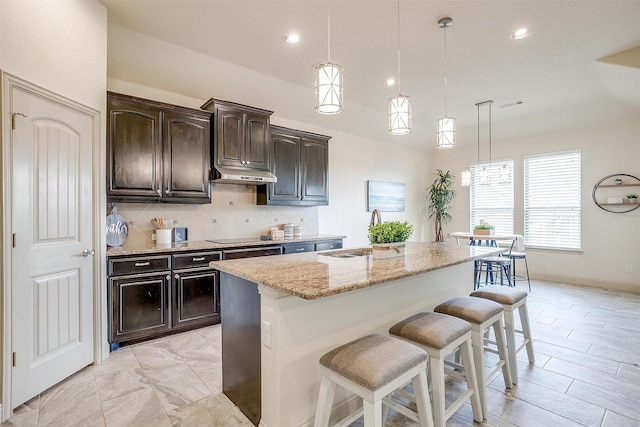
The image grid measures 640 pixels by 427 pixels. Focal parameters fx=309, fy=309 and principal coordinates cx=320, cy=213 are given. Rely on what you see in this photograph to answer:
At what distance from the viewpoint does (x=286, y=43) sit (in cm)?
324

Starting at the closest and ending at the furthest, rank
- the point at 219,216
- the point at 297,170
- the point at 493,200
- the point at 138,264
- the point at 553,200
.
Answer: the point at 138,264 < the point at 219,216 < the point at 297,170 < the point at 553,200 < the point at 493,200

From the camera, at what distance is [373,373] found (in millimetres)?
1312

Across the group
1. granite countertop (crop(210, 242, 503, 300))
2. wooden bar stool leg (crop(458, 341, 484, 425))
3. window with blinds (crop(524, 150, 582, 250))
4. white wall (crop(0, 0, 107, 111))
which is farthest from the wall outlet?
window with blinds (crop(524, 150, 582, 250))

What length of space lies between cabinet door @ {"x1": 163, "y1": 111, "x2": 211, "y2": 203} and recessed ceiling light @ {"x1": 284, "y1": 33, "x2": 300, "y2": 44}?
130cm

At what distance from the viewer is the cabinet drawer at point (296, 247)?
409 centimetres

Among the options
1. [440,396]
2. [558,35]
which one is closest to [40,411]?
[440,396]

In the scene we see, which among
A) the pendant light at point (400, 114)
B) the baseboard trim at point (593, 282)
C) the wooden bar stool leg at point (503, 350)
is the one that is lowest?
the baseboard trim at point (593, 282)

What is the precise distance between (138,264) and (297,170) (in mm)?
2429

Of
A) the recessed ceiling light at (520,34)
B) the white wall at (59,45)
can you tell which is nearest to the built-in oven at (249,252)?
the white wall at (59,45)

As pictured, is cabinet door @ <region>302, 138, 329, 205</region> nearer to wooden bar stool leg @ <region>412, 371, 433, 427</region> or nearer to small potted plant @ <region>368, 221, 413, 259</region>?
small potted plant @ <region>368, 221, 413, 259</region>

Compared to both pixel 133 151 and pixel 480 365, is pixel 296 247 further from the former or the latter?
pixel 480 365

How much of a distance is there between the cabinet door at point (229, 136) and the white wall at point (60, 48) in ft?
3.92

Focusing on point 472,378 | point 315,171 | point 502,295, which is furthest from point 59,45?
point 502,295

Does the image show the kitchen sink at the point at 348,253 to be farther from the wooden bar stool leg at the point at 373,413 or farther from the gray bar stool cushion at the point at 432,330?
the wooden bar stool leg at the point at 373,413
